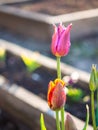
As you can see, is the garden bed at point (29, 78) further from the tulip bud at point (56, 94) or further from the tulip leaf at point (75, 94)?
the tulip bud at point (56, 94)

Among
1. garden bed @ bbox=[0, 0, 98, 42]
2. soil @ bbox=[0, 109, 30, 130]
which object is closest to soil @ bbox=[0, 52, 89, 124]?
soil @ bbox=[0, 109, 30, 130]

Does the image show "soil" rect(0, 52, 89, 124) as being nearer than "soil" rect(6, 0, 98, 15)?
Yes

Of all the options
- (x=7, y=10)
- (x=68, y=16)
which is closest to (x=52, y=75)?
(x=68, y=16)

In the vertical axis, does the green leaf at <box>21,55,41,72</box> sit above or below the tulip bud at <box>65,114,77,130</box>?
below

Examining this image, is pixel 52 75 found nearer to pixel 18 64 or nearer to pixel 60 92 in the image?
pixel 18 64

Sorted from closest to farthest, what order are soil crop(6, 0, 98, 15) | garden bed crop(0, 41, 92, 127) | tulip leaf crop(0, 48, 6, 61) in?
garden bed crop(0, 41, 92, 127)
tulip leaf crop(0, 48, 6, 61)
soil crop(6, 0, 98, 15)

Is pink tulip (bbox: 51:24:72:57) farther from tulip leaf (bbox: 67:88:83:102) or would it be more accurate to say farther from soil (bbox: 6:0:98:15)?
soil (bbox: 6:0:98:15)

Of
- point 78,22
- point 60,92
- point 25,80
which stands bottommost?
point 25,80

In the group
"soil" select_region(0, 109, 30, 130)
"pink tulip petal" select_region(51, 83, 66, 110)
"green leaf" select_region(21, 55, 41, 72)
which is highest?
"pink tulip petal" select_region(51, 83, 66, 110)
